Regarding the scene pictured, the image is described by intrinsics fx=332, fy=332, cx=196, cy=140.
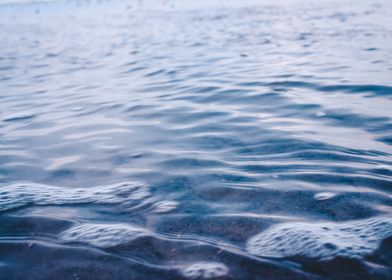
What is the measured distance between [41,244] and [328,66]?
250 inches

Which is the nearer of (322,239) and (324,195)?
(322,239)

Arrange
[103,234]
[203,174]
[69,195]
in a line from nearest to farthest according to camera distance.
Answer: [103,234] → [69,195] → [203,174]

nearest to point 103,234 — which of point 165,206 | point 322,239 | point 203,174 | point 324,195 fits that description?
point 165,206

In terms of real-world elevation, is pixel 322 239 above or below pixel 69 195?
below

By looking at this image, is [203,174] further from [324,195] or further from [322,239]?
[322,239]

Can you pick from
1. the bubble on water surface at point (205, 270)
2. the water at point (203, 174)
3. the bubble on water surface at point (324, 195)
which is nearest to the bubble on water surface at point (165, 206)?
the water at point (203, 174)

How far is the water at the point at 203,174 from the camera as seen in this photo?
194 centimetres

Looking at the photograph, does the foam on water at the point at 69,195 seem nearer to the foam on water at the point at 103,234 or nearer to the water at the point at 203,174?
the water at the point at 203,174

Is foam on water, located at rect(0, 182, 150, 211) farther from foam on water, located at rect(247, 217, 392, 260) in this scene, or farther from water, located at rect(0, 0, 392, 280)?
foam on water, located at rect(247, 217, 392, 260)

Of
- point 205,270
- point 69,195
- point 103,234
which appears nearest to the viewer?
point 205,270

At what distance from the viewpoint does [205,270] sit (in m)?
1.84

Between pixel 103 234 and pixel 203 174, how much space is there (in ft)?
3.45

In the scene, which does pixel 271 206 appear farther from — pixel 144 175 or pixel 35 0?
pixel 35 0

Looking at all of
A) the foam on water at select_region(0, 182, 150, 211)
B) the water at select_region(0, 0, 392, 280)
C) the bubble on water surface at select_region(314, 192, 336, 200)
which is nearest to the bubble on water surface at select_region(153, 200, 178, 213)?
the water at select_region(0, 0, 392, 280)
